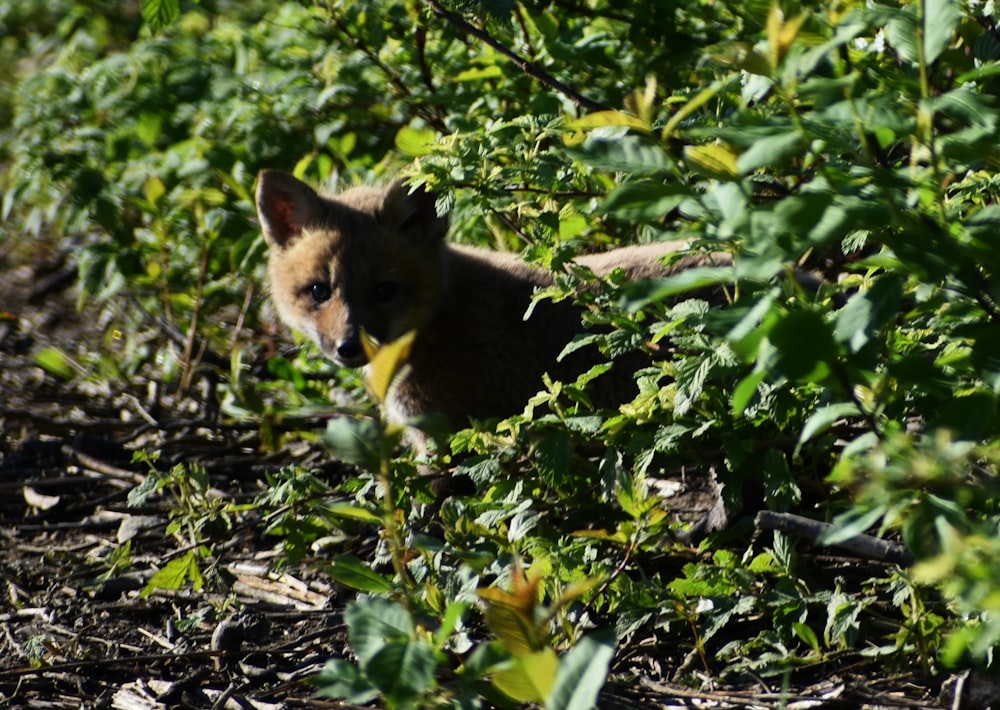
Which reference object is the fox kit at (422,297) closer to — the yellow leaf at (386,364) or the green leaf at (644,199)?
the green leaf at (644,199)

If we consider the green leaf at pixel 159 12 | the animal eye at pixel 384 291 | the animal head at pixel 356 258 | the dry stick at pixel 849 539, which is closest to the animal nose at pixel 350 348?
the animal head at pixel 356 258

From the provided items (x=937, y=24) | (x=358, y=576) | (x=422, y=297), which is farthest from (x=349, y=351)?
(x=937, y=24)

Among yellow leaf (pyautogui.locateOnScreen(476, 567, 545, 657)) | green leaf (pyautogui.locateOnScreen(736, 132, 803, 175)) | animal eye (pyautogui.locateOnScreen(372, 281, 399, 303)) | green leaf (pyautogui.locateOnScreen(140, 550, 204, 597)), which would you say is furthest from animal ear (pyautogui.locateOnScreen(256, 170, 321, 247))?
green leaf (pyautogui.locateOnScreen(736, 132, 803, 175))

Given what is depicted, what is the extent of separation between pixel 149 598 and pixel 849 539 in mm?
2458

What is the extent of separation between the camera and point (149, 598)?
3.90m

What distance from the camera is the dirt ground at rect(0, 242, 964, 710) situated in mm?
3061

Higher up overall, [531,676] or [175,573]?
[531,676]

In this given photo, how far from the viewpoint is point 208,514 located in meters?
3.61

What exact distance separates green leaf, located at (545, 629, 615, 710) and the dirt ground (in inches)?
22.8

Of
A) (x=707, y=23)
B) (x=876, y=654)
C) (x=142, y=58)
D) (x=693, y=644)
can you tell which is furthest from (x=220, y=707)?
(x=142, y=58)

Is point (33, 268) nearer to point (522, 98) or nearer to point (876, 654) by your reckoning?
point (522, 98)

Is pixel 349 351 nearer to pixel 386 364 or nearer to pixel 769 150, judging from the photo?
pixel 386 364

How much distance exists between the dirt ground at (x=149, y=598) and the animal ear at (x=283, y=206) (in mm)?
924

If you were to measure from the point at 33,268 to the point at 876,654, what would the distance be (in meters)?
7.03
